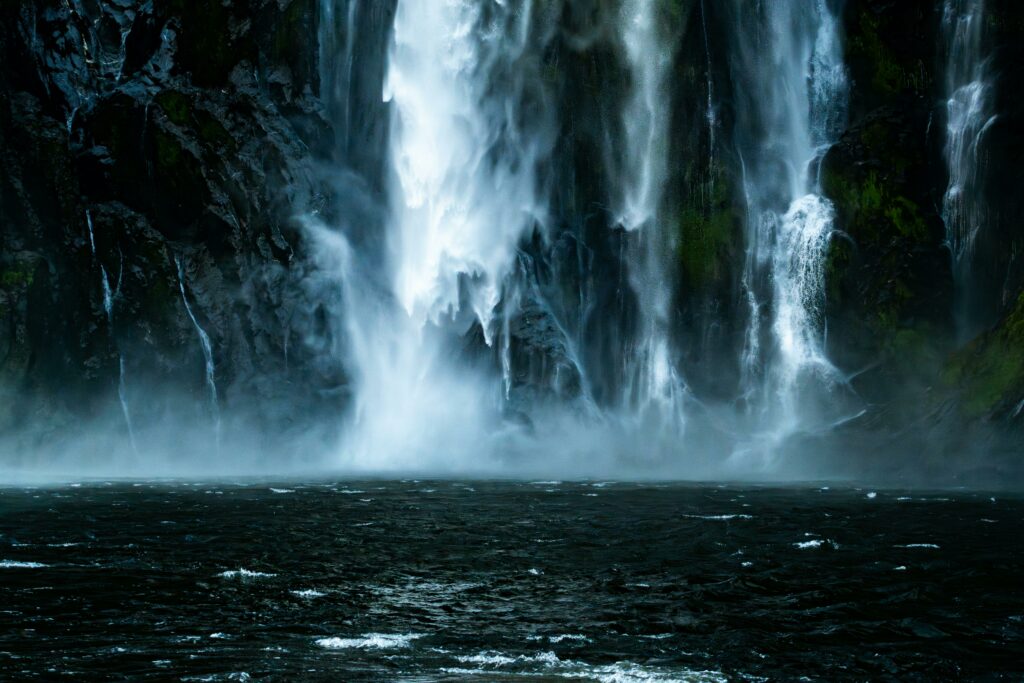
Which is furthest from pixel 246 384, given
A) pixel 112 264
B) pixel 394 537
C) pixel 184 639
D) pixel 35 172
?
pixel 184 639

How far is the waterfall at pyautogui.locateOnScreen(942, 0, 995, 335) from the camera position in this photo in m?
39.4

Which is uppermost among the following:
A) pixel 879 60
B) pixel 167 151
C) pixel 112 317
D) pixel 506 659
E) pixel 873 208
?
pixel 879 60

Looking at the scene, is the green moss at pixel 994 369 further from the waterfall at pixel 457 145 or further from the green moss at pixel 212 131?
the green moss at pixel 212 131

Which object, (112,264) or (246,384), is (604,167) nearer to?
(246,384)

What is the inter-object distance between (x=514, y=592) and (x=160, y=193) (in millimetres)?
33516

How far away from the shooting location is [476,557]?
16.6 meters

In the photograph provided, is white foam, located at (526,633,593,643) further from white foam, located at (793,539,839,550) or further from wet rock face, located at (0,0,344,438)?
wet rock face, located at (0,0,344,438)

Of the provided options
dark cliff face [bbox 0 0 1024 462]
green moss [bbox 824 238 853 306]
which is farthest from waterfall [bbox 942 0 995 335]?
green moss [bbox 824 238 853 306]

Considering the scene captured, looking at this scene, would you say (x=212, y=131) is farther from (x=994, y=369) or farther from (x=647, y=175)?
(x=994, y=369)

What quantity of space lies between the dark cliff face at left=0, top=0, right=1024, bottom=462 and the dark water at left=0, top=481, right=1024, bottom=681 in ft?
60.9

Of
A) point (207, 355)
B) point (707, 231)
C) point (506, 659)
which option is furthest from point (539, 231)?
point (506, 659)

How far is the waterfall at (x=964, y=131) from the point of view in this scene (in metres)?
39.4

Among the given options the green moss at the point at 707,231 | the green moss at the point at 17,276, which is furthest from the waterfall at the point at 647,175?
the green moss at the point at 17,276

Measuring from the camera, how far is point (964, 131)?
40.0 meters
